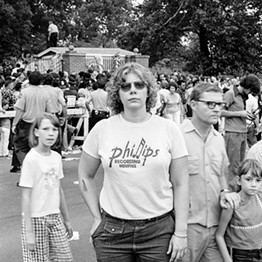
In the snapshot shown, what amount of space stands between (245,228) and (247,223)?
37mm

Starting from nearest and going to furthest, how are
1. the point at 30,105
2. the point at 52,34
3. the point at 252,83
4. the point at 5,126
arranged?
the point at 252,83 → the point at 30,105 → the point at 5,126 → the point at 52,34

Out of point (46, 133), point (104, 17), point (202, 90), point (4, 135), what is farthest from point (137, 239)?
point (104, 17)

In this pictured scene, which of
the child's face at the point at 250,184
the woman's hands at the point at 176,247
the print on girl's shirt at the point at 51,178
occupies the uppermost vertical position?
the child's face at the point at 250,184

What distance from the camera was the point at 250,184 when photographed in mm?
3500

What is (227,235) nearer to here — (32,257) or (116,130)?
(116,130)

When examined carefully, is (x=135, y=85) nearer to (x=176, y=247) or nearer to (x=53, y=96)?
(x=176, y=247)

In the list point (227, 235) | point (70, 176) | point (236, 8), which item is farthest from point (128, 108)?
point (236, 8)

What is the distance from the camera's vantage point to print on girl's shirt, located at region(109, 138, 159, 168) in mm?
A: 2801

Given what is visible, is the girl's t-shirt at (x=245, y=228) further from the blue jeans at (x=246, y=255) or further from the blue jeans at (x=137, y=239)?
the blue jeans at (x=137, y=239)

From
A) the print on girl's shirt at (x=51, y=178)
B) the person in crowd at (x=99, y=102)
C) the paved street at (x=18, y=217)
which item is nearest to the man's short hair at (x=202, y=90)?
the print on girl's shirt at (x=51, y=178)

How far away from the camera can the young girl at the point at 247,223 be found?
346 centimetres

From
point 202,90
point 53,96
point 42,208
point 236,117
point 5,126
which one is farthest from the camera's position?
point 5,126

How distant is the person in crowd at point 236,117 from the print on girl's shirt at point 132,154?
4.41 m

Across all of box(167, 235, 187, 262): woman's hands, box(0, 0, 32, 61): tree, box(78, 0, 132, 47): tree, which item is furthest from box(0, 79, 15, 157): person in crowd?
box(78, 0, 132, 47): tree
